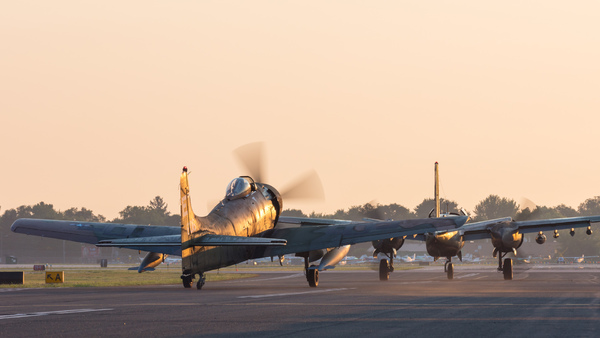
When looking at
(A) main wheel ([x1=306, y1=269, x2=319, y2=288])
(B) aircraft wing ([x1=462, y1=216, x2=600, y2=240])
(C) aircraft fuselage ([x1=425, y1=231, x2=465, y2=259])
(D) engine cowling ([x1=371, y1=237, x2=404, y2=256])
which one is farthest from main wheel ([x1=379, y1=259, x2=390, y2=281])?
(A) main wheel ([x1=306, y1=269, x2=319, y2=288])

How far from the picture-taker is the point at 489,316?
18375 millimetres

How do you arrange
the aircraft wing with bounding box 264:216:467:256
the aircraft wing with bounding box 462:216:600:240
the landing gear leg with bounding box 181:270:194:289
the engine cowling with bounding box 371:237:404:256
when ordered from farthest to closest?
the engine cowling with bounding box 371:237:404:256 → the aircraft wing with bounding box 462:216:600:240 → the aircraft wing with bounding box 264:216:467:256 → the landing gear leg with bounding box 181:270:194:289

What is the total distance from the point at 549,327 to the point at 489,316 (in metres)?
2.67

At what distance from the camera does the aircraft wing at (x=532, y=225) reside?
1780 inches

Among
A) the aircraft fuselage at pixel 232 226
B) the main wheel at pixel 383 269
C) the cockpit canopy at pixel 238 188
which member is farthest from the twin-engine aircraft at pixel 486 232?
the cockpit canopy at pixel 238 188

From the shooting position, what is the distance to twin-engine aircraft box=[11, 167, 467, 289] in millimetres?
28578

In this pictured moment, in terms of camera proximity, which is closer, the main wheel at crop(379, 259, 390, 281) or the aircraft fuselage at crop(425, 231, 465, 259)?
the aircraft fuselage at crop(425, 231, 465, 259)

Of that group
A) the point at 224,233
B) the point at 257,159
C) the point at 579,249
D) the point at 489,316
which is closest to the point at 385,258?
the point at 257,159

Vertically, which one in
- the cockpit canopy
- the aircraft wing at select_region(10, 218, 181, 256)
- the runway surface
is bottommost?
the runway surface

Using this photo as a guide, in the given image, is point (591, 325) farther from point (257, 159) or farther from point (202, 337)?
point (257, 159)

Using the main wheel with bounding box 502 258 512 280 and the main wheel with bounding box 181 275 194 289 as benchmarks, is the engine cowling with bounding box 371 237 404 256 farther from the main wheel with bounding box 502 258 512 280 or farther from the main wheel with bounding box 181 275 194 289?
the main wheel with bounding box 181 275 194 289

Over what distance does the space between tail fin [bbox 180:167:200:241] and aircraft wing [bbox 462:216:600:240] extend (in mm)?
22638

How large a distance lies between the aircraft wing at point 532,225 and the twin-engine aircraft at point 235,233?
13.3 meters

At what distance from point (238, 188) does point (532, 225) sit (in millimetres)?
20763
